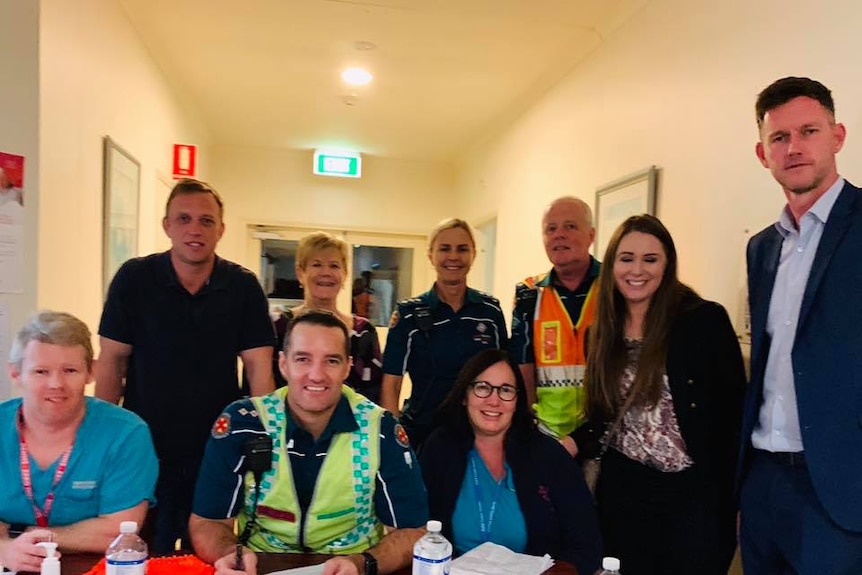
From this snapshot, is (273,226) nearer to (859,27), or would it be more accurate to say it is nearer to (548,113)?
(548,113)

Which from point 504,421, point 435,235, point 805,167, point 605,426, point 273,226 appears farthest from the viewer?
point 273,226

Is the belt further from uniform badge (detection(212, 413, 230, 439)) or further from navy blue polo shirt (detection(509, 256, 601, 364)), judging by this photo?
uniform badge (detection(212, 413, 230, 439))

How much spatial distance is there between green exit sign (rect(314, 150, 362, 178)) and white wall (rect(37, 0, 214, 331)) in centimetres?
263

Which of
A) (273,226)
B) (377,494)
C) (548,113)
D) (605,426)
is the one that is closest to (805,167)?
(605,426)

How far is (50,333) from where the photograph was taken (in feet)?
5.24

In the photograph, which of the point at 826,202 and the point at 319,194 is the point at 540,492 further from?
the point at 319,194

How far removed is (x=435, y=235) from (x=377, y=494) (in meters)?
1.24

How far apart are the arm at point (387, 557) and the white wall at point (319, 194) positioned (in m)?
5.42

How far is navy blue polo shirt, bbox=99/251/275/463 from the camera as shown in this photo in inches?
85.7

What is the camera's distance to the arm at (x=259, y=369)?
230 cm

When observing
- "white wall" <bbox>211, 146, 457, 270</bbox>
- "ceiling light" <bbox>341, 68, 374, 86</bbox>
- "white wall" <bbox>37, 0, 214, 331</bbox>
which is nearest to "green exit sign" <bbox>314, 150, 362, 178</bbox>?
"white wall" <bbox>211, 146, 457, 270</bbox>

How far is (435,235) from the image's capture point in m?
2.67

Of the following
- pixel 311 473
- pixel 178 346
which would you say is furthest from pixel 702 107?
pixel 178 346

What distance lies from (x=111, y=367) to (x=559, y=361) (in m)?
1.51
